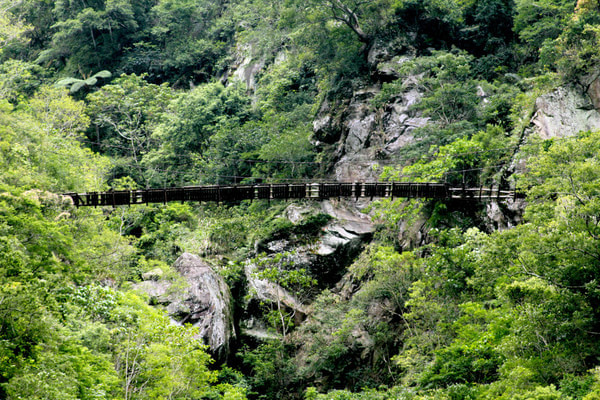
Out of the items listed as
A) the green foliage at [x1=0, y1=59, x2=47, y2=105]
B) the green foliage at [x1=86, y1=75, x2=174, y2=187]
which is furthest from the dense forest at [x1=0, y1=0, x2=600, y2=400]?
the green foliage at [x1=0, y1=59, x2=47, y2=105]

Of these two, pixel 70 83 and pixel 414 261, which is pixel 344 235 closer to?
pixel 414 261

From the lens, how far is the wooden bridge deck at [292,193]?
51.5ft

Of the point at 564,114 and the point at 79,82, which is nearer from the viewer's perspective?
the point at 564,114

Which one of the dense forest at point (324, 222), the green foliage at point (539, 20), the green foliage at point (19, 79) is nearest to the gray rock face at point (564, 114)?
the dense forest at point (324, 222)

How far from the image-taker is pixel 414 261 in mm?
16516

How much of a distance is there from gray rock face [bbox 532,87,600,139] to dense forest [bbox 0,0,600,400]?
0.08 m

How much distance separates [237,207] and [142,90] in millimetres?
11987

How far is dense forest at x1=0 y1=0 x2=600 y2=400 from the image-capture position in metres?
9.75

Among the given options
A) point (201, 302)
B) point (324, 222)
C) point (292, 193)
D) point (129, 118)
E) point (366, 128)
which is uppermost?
point (129, 118)

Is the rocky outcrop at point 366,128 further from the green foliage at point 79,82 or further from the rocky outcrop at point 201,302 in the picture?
the green foliage at point 79,82

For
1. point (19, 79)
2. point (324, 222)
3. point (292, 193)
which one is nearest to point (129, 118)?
point (19, 79)

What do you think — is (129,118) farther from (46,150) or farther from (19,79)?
(46,150)

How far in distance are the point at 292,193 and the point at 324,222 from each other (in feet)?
14.3

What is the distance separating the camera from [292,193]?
17.0 meters
